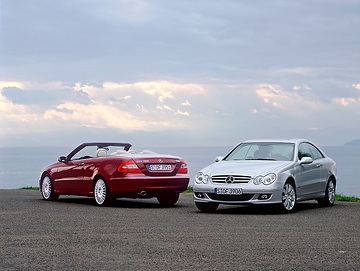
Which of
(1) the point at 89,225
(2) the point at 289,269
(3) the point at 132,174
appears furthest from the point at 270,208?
(2) the point at 289,269

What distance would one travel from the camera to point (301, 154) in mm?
19750

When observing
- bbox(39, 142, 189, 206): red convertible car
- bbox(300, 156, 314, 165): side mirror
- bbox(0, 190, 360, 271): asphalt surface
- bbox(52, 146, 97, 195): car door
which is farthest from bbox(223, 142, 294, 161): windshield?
bbox(52, 146, 97, 195): car door

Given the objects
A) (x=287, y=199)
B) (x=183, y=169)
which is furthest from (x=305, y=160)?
(x=183, y=169)

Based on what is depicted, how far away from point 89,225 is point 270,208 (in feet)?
20.1

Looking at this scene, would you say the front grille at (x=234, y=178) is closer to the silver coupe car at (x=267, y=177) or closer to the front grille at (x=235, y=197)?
the silver coupe car at (x=267, y=177)

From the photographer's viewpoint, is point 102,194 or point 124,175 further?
point 102,194

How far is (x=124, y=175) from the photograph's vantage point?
19922 mm

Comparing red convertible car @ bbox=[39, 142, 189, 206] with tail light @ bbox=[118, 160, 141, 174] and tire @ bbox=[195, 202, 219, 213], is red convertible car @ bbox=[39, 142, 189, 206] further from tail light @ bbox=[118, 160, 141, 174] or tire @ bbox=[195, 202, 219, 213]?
tire @ bbox=[195, 202, 219, 213]

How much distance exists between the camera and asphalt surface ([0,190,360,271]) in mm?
10211

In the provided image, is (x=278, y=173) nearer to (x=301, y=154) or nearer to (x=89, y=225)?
(x=301, y=154)

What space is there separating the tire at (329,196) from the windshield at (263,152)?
1.69m

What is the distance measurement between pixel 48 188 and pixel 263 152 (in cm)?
636

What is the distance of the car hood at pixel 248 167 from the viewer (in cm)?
1816

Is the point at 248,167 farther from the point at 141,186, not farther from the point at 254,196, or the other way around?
the point at 141,186
